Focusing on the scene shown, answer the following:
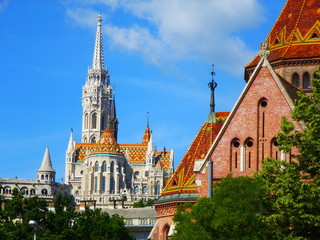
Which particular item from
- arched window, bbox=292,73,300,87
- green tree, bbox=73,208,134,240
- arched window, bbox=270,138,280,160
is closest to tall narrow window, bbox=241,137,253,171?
arched window, bbox=270,138,280,160

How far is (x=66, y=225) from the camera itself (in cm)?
6688

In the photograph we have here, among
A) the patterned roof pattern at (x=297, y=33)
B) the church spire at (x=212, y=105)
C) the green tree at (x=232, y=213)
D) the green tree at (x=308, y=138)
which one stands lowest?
the green tree at (x=232, y=213)

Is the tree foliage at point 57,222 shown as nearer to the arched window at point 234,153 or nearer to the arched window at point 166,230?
the arched window at point 166,230

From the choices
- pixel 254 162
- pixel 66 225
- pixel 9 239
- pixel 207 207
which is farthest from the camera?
pixel 66 225

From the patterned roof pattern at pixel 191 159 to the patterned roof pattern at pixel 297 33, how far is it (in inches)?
233

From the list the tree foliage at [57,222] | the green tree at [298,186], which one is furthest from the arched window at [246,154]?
the tree foliage at [57,222]

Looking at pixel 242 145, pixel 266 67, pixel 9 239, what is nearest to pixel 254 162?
pixel 242 145

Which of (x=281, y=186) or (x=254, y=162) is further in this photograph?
(x=254, y=162)

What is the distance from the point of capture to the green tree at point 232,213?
4039cm

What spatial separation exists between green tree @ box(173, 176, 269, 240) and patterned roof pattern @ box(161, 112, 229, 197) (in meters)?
14.1

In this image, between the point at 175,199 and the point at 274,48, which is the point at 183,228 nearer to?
the point at 175,199

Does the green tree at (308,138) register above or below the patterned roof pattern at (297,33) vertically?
below

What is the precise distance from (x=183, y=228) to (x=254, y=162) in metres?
8.79

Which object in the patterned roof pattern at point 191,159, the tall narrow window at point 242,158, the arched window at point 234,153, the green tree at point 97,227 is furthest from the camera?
the green tree at point 97,227
